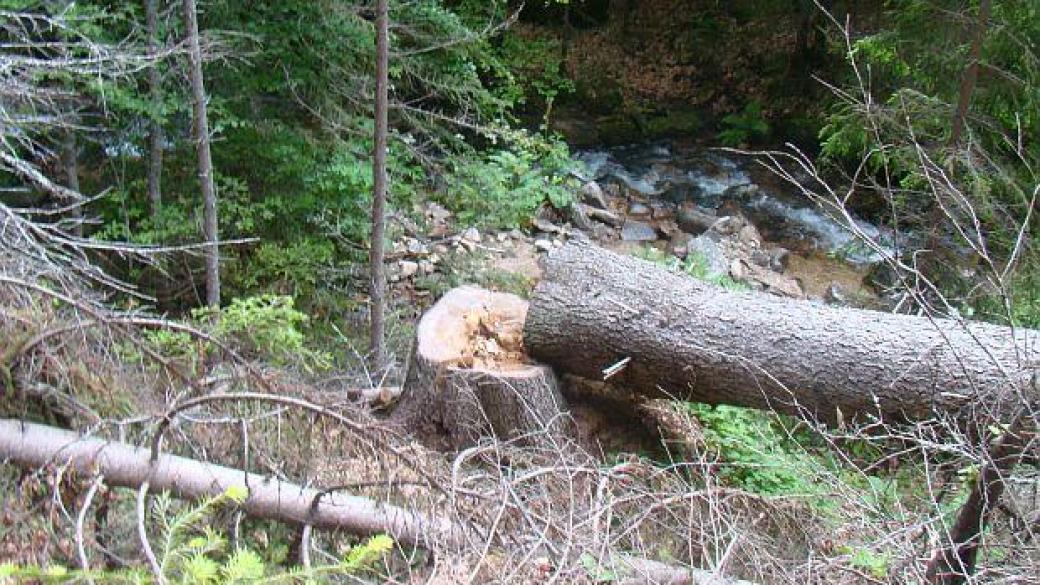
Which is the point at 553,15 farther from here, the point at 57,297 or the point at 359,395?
the point at 57,297

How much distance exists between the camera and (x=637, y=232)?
39.5ft

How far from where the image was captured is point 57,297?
3773 mm

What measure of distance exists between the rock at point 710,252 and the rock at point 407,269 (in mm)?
3040

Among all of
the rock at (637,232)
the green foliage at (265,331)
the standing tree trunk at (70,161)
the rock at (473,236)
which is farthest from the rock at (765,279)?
the standing tree trunk at (70,161)

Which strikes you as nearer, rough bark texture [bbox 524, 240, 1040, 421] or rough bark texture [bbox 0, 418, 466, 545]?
rough bark texture [bbox 0, 418, 466, 545]

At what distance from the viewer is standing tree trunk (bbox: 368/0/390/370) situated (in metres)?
6.86

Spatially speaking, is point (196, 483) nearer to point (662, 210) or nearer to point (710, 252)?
point (710, 252)

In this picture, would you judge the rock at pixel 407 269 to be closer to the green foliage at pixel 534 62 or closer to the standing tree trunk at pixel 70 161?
the standing tree trunk at pixel 70 161

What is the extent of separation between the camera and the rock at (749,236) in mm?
11648

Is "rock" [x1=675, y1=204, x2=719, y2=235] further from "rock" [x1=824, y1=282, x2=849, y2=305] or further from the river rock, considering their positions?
the river rock

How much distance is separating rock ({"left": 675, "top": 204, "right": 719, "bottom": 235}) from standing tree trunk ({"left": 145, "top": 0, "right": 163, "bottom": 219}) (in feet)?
21.9

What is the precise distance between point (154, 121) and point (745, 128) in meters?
9.81

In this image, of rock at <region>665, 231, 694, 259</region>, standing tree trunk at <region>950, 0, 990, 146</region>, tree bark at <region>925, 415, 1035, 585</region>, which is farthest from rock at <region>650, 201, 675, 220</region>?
tree bark at <region>925, 415, 1035, 585</region>

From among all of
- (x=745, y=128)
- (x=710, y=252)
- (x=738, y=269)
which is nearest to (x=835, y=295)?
(x=738, y=269)
